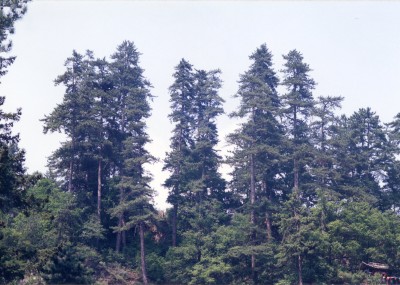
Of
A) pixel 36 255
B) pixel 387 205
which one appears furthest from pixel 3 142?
pixel 387 205

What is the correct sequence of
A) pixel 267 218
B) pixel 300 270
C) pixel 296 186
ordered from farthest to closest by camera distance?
pixel 296 186
pixel 267 218
pixel 300 270

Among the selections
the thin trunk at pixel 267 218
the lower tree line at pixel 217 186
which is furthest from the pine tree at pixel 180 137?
the thin trunk at pixel 267 218

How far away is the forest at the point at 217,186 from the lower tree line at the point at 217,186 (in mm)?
140

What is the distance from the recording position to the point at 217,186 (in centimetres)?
5634

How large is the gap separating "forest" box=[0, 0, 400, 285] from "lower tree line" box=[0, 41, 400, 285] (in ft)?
0.46

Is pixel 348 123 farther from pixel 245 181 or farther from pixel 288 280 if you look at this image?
pixel 288 280

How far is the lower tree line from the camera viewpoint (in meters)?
47.2

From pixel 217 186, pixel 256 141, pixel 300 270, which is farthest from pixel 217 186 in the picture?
pixel 300 270

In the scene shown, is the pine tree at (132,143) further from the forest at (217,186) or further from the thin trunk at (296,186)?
the thin trunk at (296,186)

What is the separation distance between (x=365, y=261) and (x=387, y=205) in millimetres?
11167

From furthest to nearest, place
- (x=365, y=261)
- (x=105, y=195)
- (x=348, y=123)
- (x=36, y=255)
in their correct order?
(x=348, y=123) → (x=105, y=195) → (x=365, y=261) → (x=36, y=255)

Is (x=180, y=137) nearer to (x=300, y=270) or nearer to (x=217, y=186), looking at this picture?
(x=217, y=186)

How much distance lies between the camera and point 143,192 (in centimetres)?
5003

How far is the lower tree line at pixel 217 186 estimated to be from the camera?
47.2 m
